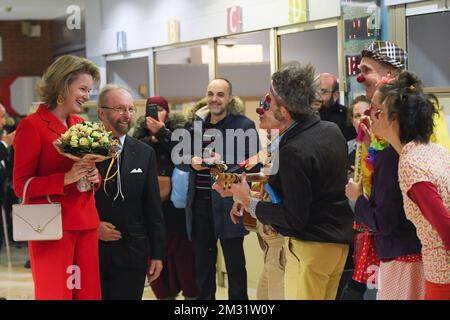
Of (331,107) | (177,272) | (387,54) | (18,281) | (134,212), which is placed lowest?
(18,281)

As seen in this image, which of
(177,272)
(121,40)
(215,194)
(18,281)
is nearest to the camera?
(215,194)

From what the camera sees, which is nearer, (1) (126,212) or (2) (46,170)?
(2) (46,170)

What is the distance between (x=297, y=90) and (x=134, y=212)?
3.68ft

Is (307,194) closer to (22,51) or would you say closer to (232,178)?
(232,178)

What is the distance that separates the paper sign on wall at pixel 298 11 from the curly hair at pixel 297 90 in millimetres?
2403

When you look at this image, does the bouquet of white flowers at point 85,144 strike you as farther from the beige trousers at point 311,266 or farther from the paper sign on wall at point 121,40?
the paper sign on wall at point 121,40

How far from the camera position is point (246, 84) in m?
7.80

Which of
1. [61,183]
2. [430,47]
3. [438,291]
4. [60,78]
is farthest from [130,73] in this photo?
[438,291]

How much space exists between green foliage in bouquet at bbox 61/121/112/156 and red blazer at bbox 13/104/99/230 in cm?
12

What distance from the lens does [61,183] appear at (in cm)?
350

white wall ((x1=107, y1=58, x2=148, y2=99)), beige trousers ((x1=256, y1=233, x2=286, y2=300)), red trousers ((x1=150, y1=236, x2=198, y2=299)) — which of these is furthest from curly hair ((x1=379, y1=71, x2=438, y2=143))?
white wall ((x1=107, y1=58, x2=148, y2=99))

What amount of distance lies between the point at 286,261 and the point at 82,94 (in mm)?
1237

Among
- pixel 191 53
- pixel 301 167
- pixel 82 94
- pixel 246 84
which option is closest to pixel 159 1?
pixel 191 53

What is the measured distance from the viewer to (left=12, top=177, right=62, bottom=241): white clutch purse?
3.48m
